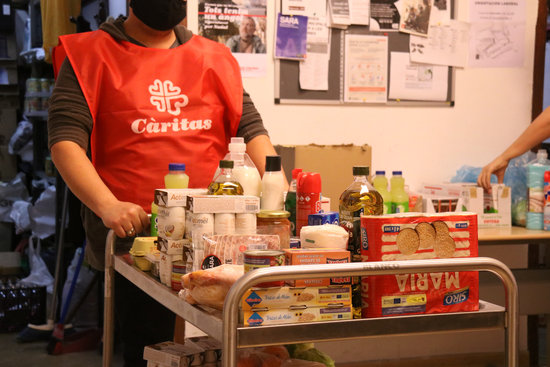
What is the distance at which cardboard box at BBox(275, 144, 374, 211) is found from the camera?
343cm

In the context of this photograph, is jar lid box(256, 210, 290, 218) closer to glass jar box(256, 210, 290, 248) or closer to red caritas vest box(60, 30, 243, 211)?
glass jar box(256, 210, 290, 248)

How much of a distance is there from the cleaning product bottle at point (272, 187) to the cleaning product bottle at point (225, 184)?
7 cm

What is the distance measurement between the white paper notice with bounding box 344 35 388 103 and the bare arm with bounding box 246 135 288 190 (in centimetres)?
142

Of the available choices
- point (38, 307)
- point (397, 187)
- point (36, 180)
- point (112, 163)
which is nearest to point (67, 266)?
point (38, 307)

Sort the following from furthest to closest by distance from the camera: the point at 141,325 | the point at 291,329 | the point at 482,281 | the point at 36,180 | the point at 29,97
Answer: the point at 36,180 → the point at 29,97 → the point at 482,281 → the point at 141,325 → the point at 291,329

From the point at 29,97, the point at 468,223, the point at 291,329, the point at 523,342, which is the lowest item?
the point at 523,342

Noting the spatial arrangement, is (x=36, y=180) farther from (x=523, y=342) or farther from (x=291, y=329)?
(x=291, y=329)

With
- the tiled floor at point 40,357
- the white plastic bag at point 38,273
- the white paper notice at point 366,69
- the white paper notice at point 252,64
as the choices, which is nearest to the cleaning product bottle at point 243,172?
the white paper notice at point 252,64

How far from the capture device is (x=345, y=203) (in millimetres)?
1678

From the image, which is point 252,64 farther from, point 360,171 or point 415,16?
point 360,171

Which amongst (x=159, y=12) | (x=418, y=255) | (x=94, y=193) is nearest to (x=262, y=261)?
(x=418, y=255)

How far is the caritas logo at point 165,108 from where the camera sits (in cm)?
228

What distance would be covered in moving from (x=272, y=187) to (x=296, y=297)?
47cm

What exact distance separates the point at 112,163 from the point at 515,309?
4.57 ft
